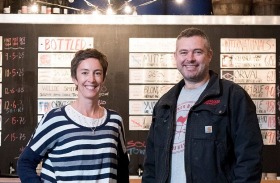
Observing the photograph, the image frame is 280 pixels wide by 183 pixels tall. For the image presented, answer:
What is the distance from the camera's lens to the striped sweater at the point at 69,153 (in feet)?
9.66

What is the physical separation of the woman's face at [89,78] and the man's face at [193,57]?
0.43m

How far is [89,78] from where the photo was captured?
120 inches

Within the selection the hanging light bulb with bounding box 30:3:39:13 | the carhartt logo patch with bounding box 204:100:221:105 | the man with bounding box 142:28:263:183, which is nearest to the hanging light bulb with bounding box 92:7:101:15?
the hanging light bulb with bounding box 30:3:39:13

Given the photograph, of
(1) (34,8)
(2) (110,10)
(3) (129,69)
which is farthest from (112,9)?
(1) (34,8)

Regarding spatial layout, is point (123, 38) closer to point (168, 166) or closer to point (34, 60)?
point (34, 60)

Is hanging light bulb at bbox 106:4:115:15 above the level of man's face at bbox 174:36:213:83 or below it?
above

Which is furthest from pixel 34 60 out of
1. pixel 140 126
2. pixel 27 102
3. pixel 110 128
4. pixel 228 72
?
pixel 110 128

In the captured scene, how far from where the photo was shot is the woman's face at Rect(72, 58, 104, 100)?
3043 mm

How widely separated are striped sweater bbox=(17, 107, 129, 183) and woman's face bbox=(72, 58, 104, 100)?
0.16m

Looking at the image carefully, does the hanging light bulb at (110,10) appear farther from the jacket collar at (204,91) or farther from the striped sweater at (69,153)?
Result: the striped sweater at (69,153)

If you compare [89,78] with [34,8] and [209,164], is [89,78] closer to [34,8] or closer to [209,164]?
[209,164]

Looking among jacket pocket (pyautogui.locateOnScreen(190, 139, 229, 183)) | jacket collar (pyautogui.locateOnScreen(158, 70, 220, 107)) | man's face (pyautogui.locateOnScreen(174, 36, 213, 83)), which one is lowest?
jacket pocket (pyautogui.locateOnScreen(190, 139, 229, 183))

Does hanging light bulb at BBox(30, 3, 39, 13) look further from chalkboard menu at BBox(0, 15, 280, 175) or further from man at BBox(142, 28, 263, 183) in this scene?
man at BBox(142, 28, 263, 183)

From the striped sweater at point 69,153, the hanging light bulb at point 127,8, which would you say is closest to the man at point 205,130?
the striped sweater at point 69,153
